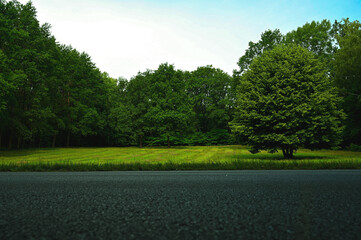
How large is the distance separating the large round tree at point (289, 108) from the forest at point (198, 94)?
74mm

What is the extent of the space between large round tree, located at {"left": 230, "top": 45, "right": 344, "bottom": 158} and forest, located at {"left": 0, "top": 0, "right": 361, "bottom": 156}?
7 cm

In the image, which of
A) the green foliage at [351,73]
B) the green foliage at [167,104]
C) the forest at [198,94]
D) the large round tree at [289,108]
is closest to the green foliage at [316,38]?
the forest at [198,94]

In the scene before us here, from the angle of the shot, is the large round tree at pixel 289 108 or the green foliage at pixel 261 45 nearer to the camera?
the large round tree at pixel 289 108

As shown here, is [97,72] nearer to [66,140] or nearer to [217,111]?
[66,140]

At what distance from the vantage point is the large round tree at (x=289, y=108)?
58.3ft

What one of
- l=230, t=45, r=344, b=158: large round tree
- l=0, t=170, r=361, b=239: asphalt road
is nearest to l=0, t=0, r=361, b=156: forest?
l=230, t=45, r=344, b=158: large round tree

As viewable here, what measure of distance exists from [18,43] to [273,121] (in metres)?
28.9

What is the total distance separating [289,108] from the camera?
59.6 feet

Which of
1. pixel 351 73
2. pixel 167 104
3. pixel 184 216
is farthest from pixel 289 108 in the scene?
pixel 167 104

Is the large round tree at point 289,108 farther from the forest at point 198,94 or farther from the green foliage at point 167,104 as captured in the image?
the green foliage at point 167,104

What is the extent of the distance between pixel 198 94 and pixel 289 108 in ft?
137

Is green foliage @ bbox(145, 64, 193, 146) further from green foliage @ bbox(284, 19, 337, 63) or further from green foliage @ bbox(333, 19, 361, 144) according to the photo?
green foliage @ bbox(333, 19, 361, 144)

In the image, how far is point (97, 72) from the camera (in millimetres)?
50562

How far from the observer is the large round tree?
1778 cm
